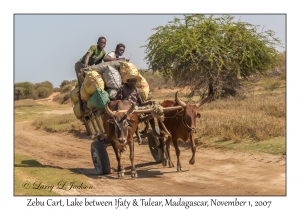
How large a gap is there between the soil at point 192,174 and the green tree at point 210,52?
813 centimetres

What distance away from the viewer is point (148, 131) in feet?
37.9

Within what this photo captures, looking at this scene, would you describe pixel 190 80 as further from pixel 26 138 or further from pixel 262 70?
pixel 26 138

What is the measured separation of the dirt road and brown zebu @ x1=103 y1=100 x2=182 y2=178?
68cm

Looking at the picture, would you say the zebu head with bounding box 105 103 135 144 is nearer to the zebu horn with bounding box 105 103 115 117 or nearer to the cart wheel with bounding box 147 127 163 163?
the zebu horn with bounding box 105 103 115 117

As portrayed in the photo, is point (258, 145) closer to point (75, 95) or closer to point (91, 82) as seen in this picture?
point (91, 82)

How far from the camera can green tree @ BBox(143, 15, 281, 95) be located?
21.8 m

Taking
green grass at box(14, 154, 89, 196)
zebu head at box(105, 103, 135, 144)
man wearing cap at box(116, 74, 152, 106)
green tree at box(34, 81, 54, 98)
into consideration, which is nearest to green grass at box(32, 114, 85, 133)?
man wearing cap at box(116, 74, 152, 106)

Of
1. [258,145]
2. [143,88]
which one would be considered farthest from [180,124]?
[258,145]

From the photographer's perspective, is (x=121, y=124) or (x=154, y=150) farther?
(x=154, y=150)

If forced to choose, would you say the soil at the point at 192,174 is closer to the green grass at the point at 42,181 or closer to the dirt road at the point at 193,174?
the dirt road at the point at 193,174

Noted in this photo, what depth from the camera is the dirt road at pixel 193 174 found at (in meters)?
8.70

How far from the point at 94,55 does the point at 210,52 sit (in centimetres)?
1063

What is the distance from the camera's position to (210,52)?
2133 centimetres

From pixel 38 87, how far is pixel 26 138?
43065 mm
